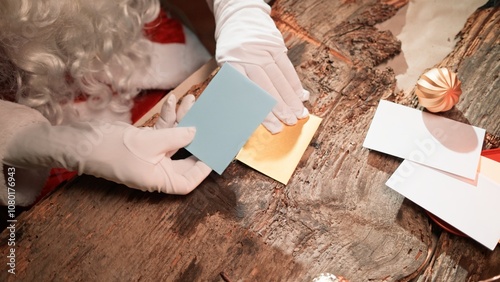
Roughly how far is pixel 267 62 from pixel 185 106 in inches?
9.7

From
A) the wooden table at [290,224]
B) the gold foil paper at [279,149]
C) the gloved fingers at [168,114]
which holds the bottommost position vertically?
the wooden table at [290,224]

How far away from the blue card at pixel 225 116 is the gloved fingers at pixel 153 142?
1.7 inches

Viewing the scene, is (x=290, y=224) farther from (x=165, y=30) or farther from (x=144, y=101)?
(x=165, y=30)

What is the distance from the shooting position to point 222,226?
0.94m

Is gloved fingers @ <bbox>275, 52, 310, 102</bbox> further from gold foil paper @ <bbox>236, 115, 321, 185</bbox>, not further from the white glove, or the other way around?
the white glove

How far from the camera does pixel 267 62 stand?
103 centimetres

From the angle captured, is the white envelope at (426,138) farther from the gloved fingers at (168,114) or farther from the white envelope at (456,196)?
the gloved fingers at (168,114)

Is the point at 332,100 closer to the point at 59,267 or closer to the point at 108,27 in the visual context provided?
the point at 108,27

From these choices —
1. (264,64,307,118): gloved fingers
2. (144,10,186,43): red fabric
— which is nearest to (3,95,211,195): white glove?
(264,64,307,118): gloved fingers

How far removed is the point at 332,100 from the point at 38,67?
0.78 meters

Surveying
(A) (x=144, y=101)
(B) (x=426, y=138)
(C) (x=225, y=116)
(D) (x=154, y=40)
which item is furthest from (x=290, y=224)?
(D) (x=154, y=40)

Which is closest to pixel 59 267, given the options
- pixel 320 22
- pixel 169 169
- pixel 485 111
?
pixel 169 169

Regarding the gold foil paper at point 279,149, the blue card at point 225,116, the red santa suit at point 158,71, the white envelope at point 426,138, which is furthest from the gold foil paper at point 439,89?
the red santa suit at point 158,71

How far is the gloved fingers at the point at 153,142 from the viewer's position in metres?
0.92
